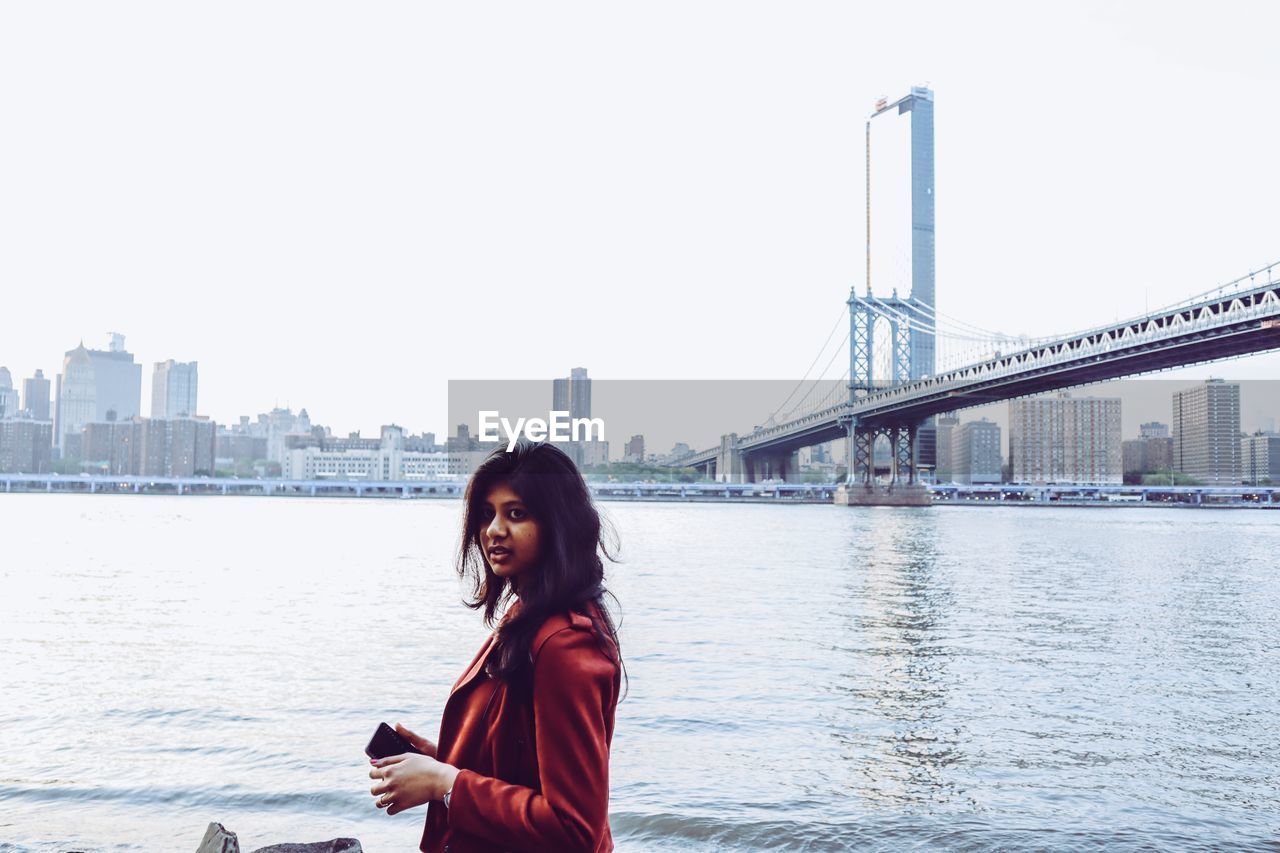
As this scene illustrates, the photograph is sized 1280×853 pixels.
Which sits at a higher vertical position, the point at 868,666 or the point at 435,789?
the point at 435,789

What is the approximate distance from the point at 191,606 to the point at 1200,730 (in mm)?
12509

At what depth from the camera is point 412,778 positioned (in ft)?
6.20

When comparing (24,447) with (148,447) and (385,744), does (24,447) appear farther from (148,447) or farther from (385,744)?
(385,744)

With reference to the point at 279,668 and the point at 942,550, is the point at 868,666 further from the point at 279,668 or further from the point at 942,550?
the point at 942,550

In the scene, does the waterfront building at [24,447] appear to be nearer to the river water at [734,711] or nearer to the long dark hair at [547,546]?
the river water at [734,711]

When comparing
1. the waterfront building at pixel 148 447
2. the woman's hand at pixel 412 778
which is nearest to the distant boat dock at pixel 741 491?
the waterfront building at pixel 148 447

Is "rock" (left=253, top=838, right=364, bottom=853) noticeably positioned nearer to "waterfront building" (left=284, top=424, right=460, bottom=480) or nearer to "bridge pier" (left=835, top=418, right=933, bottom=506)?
"bridge pier" (left=835, top=418, right=933, bottom=506)

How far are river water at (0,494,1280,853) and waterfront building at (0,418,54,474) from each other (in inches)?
5902

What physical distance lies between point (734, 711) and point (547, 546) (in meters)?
6.31

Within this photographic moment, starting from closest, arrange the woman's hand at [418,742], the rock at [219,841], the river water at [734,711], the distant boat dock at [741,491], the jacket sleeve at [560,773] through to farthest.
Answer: the jacket sleeve at [560,773], the woman's hand at [418,742], the rock at [219,841], the river water at [734,711], the distant boat dock at [741,491]

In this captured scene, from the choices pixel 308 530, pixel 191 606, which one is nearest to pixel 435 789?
pixel 191 606

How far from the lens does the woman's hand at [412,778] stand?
1885mm

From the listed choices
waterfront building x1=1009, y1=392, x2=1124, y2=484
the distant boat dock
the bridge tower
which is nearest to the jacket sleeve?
the bridge tower

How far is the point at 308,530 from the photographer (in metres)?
41.8
